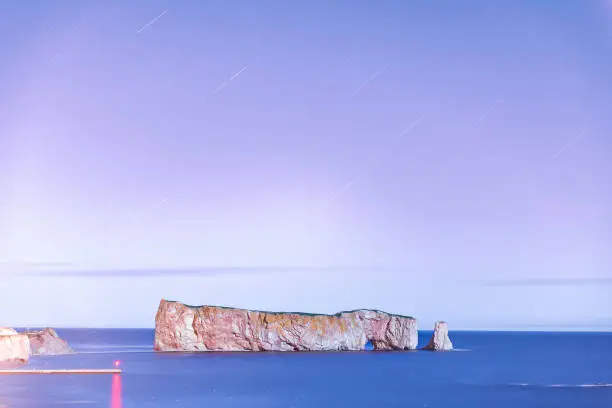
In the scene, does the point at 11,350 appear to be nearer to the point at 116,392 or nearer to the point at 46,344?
the point at 46,344

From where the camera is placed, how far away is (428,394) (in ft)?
279

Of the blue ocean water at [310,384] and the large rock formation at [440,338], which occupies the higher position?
the large rock formation at [440,338]

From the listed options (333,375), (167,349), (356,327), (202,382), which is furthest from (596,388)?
(167,349)

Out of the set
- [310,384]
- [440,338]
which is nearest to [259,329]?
[440,338]

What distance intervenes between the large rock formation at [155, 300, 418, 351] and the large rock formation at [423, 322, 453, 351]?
9662 mm

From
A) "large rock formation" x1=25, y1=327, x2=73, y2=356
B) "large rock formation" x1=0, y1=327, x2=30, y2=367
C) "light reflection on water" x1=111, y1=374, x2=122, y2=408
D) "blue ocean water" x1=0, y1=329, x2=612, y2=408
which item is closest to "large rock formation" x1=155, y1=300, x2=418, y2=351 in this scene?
"blue ocean water" x1=0, y1=329, x2=612, y2=408

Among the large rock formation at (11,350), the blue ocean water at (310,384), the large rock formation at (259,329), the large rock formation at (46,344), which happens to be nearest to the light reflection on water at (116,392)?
the blue ocean water at (310,384)

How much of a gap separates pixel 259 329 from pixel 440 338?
3996 centimetres

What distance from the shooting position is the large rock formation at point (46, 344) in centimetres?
13862

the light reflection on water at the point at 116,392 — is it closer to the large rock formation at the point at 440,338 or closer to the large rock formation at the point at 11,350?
the large rock formation at the point at 11,350

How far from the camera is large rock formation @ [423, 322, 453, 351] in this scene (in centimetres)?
16562

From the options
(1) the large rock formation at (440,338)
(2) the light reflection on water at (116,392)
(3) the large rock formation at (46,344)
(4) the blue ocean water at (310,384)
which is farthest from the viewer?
(1) the large rock formation at (440,338)

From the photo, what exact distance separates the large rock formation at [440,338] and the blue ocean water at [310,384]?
24.8 meters

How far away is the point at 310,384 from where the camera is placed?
3708 inches
